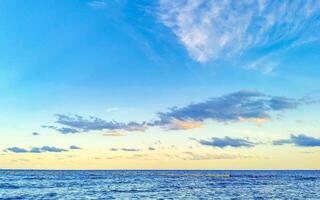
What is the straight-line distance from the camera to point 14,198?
5622 centimetres

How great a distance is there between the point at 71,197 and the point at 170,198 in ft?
47.1

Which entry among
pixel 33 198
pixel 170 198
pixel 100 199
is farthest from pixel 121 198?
pixel 33 198

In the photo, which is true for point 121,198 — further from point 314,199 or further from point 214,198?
point 314,199

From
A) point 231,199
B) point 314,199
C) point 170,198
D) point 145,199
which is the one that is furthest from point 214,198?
point 314,199

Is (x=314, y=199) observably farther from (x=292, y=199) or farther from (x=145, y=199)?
(x=145, y=199)

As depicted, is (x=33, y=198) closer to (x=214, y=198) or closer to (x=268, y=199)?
(x=214, y=198)

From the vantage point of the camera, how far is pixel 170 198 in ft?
187

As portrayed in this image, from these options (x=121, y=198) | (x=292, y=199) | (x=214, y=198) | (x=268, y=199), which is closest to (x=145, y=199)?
(x=121, y=198)

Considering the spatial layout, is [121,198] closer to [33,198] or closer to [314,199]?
[33,198]

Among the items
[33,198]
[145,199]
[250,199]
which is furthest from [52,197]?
[250,199]

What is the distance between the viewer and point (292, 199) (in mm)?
56656

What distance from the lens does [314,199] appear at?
57.2 m

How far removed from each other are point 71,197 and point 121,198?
24.0 ft

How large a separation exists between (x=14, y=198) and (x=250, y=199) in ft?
110
